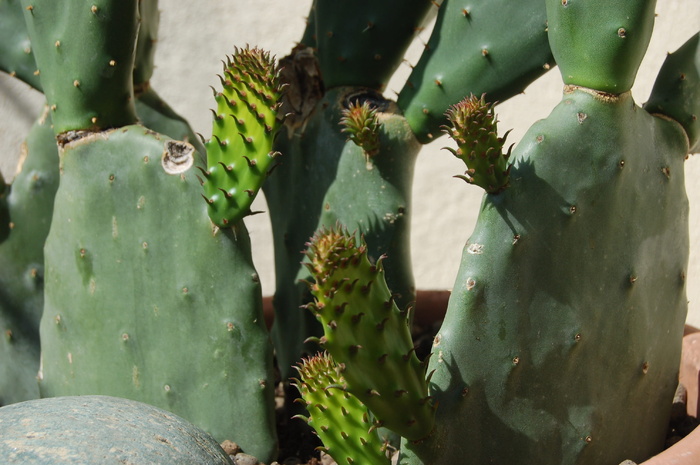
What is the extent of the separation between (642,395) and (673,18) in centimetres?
136

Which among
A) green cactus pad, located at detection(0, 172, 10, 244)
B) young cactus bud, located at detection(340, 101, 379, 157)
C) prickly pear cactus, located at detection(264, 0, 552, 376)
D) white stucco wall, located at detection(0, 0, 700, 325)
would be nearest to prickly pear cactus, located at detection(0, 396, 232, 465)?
prickly pear cactus, located at detection(264, 0, 552, 376)

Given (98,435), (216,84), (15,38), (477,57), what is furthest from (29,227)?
(216,84)

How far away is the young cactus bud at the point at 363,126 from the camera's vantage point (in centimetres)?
142

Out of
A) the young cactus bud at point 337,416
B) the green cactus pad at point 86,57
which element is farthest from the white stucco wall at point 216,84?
the young cactus bud at point 337,416

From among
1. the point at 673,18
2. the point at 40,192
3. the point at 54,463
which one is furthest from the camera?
the point at 673,18

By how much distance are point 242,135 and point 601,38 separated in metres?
0.52

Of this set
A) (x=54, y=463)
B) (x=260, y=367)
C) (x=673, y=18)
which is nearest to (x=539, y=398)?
(x=260, y=367)

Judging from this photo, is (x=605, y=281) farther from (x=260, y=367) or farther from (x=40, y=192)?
(x=40, y=192)

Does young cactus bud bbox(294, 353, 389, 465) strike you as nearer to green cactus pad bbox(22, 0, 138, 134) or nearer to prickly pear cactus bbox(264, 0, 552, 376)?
prickly pear cactus bbox(264, 0, 552, 376)

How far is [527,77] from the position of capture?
1456 millimetres

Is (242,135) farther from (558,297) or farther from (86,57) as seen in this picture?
(558,297)

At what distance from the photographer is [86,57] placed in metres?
1.47

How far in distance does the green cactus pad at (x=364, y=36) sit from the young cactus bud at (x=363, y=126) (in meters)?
0.14

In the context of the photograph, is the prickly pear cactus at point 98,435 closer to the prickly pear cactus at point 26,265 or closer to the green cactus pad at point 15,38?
the prickly pear cactus at point 26,265
